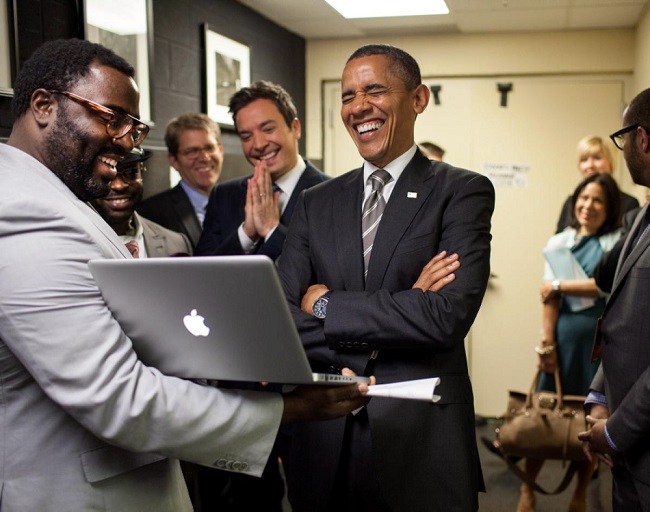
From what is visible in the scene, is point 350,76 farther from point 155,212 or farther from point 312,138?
point 312,138

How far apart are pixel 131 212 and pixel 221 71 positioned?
193 cm

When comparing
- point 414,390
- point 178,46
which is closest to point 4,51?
point 178,46

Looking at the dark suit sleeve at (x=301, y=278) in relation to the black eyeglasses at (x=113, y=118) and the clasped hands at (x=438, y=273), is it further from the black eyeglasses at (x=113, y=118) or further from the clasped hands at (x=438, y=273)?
the black eyeglasses at (x=113, y=118)

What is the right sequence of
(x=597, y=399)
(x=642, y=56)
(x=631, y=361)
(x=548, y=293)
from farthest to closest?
(x=642, y=56)
(x=548, y=293)
(x=597, y=399)
(x=631, y=361)

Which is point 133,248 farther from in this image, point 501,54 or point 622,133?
point 501,54

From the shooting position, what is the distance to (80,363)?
3.35 ft

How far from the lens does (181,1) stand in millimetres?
3559

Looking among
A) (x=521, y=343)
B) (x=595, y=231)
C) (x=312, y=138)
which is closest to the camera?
(x=595, y=231)

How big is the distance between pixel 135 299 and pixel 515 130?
4.36 metres

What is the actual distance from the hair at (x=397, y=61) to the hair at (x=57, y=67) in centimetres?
78

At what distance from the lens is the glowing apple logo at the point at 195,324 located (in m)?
1.05

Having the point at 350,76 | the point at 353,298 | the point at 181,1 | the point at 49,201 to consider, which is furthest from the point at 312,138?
the point at 49,201

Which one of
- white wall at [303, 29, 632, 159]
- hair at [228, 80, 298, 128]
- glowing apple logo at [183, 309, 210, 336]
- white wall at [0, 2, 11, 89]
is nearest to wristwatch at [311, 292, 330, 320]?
glowing apple logo at [183, 309, 210, 336]

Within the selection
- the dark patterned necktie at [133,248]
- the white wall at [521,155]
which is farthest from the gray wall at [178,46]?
the white wall at [521,155]
